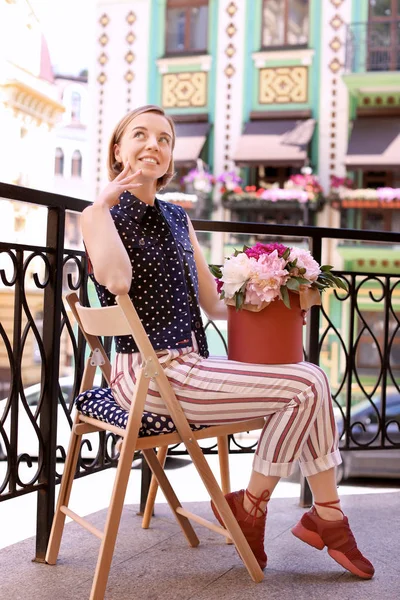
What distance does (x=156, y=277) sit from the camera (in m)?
1.76

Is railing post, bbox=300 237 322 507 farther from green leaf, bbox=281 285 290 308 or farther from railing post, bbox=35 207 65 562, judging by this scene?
railing post, bbox=35 207 65 562

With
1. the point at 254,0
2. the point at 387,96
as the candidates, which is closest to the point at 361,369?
the point at 387,96

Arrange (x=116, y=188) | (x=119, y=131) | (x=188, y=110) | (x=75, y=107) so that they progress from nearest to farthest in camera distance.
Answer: (x=116, y=188)
(x=119, y=131)
(x=188, y=110)
(x=75, y=107)

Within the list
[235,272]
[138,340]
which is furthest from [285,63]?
[138,340]

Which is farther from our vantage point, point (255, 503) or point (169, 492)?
point (169, 492)

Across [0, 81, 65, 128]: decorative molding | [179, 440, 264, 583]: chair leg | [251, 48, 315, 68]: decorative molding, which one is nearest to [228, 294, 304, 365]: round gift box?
[179, 440, 264, 583]: chair leg

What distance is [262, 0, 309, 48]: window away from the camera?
12.3 meters

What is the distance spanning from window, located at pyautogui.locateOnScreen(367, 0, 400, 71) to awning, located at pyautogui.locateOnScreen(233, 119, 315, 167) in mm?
1392

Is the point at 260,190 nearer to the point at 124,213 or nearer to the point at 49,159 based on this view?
the point at 124,213

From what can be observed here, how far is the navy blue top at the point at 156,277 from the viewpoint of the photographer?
175 centimetres

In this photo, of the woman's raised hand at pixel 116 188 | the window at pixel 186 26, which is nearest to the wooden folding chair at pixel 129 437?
the woman's raised hand at pixel 116 188

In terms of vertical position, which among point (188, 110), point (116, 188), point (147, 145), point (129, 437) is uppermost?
point (188, 110)

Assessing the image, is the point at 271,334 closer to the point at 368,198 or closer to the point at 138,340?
the point at 138,340

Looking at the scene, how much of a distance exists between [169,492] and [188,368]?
0.42 m
